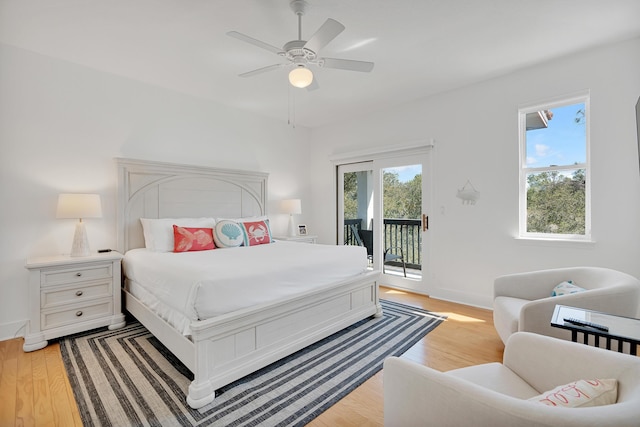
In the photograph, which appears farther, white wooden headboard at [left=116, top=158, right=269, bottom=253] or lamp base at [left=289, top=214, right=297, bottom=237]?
lamp base at [left=289, top=214, right=297, bottom=237]

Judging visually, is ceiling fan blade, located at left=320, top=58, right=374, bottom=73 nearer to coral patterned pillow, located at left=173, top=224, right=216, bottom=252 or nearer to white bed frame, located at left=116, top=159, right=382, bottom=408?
white bed frame, located at left=116, top=159, right=382, bottom=408

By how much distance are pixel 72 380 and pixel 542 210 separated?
177 inches

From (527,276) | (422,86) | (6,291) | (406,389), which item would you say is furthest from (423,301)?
(6,291)

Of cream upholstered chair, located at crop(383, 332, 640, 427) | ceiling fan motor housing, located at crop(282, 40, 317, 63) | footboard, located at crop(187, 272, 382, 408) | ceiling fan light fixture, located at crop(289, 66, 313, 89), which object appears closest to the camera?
cream upholstered chair, located at crop(383, 332, 640, 427)

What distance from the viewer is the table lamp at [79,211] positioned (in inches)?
110

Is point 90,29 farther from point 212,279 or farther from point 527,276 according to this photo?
point 527,276

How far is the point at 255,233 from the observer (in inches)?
150

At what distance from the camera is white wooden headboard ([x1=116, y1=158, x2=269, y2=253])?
134 inches

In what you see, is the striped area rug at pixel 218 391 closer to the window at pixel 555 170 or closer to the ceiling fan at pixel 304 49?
the window at pixel 555 170

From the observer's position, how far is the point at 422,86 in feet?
12.2

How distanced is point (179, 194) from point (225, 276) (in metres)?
2.25

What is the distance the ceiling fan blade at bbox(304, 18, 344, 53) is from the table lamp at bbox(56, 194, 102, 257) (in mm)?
2511


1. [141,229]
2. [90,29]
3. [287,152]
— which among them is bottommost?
[141,229]

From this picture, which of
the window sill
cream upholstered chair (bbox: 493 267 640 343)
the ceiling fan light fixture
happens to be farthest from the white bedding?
the window sill
